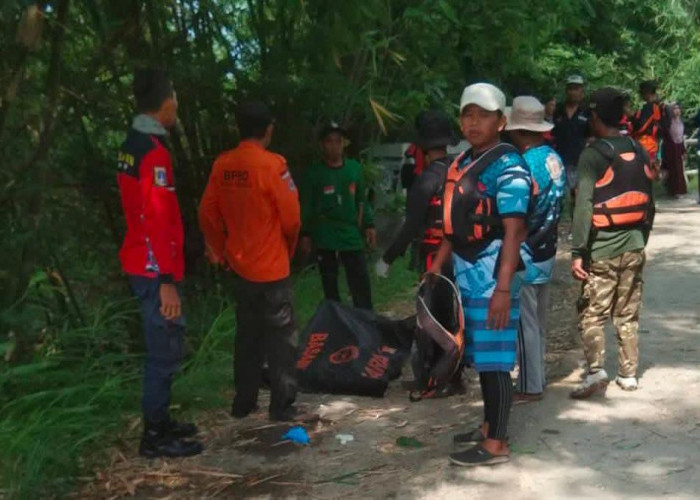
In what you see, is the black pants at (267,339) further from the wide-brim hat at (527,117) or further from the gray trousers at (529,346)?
the wide-brim hat at (527,117)

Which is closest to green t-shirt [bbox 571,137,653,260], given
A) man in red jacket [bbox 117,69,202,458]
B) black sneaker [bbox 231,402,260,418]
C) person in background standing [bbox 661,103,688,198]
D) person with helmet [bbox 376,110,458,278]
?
person with helmet [bbox 376,110,458,278]

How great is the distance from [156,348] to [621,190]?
2715mm

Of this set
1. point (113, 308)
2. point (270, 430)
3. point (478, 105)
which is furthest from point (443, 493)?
point (113, 308)

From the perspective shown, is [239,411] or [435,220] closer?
[239,411]

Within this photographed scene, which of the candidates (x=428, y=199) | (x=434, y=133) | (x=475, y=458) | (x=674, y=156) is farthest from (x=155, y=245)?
(x=674, y=156)

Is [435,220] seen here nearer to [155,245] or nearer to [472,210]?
[472,210]

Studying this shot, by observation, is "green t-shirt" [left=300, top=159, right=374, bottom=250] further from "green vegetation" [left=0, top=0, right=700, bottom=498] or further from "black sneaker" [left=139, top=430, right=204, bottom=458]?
"black sneaker" [left=139, top=430, right=204, bottom=458]

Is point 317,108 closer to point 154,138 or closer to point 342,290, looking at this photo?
point 342,290

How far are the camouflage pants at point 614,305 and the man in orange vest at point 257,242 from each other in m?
1.73

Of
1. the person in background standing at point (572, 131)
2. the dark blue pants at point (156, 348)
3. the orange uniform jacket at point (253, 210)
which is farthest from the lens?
the person in background standing at point (572, 131)

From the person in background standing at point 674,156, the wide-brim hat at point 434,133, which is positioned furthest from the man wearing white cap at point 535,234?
the person in background standing at point 674,156

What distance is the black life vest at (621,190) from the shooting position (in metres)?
5.63

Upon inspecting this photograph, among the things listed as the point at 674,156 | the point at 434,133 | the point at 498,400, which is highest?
the point at 434,133

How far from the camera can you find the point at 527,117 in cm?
578
